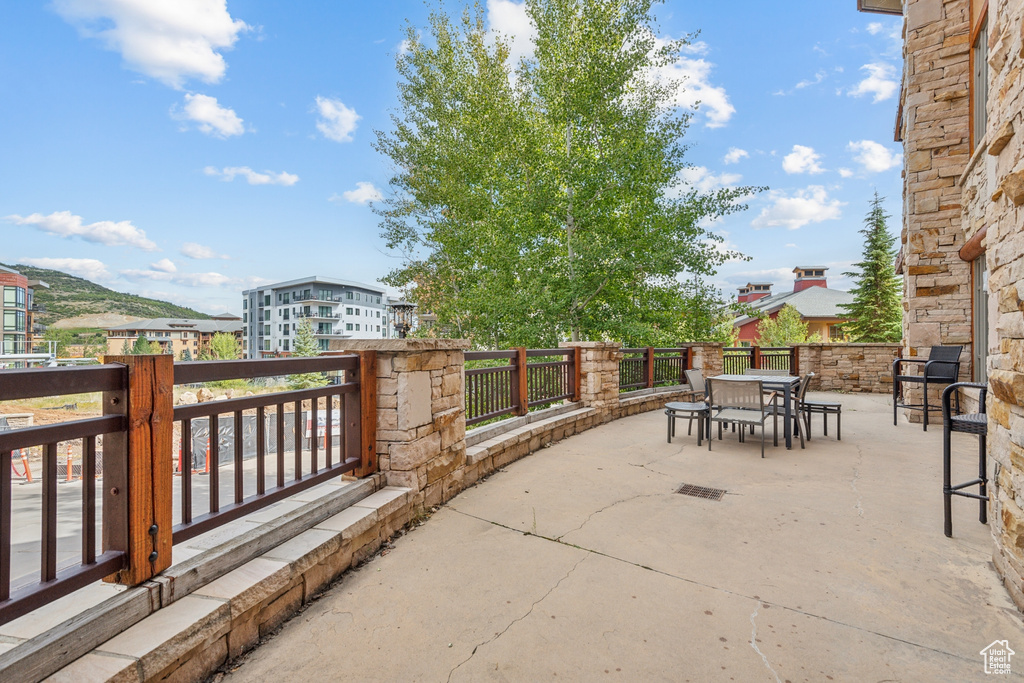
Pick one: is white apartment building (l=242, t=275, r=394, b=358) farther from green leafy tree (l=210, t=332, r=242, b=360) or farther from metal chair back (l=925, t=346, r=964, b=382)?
metal chair back (l=925, t=346, r=964, b=382)

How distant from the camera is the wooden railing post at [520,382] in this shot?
223 inches

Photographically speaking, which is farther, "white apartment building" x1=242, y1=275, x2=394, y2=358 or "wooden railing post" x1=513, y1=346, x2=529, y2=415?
"white apartment building" x1=242, y1=275, x2=394, y2=358

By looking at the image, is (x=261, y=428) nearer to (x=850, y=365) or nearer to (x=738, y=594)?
(x=738, y=594)

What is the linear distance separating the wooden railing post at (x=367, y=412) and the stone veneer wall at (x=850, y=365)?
38.8 feet

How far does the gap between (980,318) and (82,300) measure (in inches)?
4718

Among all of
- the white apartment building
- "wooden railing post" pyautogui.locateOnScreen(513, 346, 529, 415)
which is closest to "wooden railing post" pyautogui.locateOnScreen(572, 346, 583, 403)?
"wooden railing post" pyautogui.locateOnScreen(513, 346, 529, 415)

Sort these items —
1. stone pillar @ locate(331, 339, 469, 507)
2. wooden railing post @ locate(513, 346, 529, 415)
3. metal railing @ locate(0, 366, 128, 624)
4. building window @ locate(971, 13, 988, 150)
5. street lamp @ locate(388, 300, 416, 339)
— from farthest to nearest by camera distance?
street lamp @ locate(388, 300, 416, 339), building window @ locate(971, 13, 988, 150), wooden railing post @ locate(513, 346, 529, 415), stone pillar @ locate(331, 339, 469, 507), metal railing @ locate(0, 366, 128, 624)

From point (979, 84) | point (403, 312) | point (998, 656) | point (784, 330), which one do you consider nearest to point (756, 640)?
point (998, 656)

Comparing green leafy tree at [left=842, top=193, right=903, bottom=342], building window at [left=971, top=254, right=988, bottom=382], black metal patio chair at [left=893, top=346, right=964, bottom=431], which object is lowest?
black metal patio chair at [left=893, top=346, right=964, bottom=431]

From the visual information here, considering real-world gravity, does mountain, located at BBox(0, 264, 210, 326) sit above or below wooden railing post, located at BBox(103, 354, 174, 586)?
above

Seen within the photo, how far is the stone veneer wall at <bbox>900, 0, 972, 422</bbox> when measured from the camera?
702 centimetres

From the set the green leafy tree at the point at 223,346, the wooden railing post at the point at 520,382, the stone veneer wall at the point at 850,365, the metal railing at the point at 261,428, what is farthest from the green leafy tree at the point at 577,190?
the green leafy tree at the point at 223,346

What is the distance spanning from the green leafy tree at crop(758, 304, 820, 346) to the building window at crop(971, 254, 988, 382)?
63.1ft

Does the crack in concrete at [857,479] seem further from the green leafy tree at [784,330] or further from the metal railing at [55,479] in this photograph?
the green leafy tree at [784,330]
